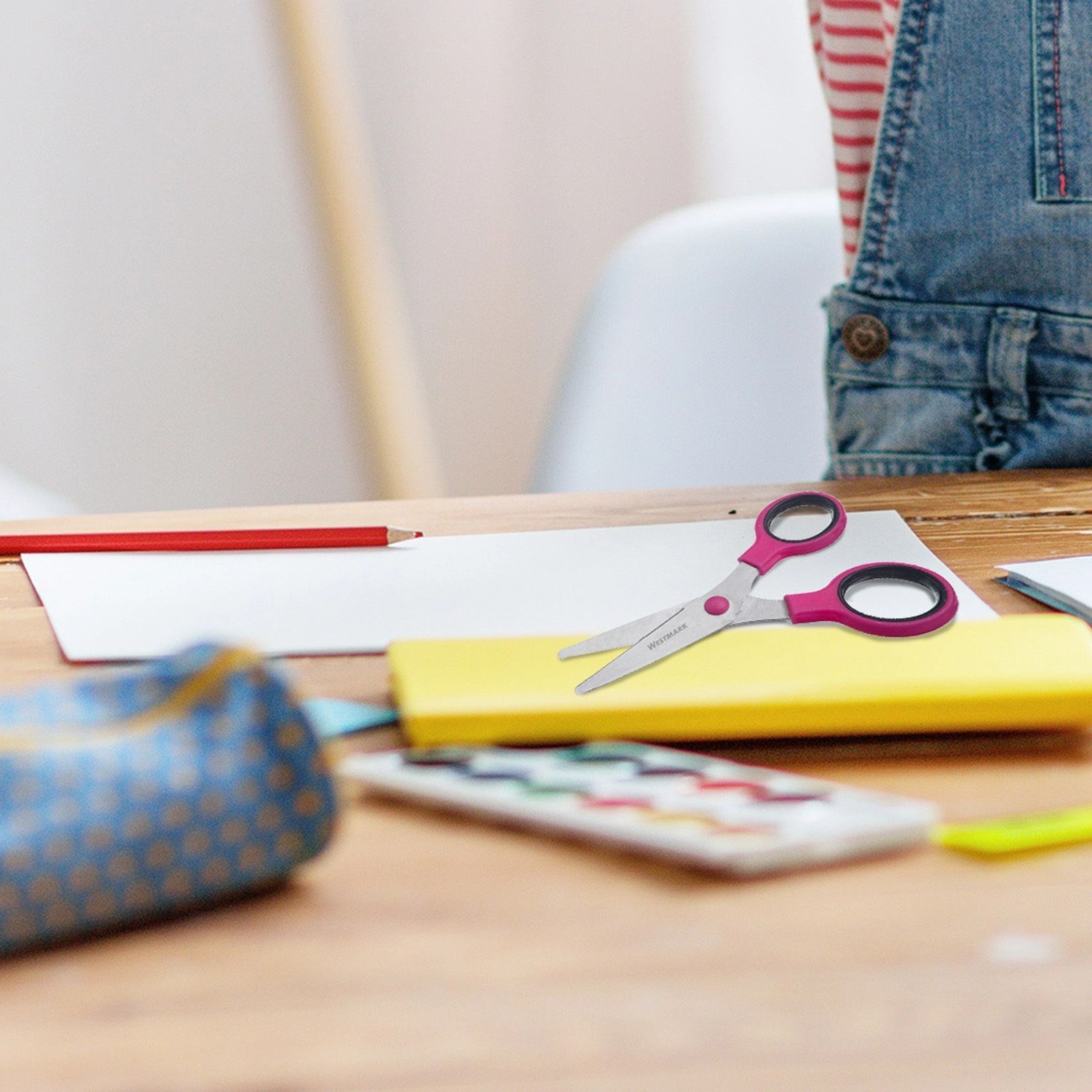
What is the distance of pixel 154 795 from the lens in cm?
24

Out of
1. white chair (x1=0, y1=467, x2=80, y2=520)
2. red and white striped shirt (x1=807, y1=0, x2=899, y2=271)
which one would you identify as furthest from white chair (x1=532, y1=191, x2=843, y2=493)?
white chair (x1=0, y1=467, x2=80, y2=520)

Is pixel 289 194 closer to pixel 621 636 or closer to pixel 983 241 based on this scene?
pixel 983 241

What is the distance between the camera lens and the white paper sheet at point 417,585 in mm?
412

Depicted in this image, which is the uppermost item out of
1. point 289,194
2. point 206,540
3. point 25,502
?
point 206,540

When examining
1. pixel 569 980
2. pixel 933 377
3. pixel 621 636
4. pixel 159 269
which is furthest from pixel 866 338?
pixel 159 269

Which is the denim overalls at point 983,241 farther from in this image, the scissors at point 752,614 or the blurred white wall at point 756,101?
the blurred white wall at point 756,101

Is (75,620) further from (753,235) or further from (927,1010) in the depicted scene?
(753,235)

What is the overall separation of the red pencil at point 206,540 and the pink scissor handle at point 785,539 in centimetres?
13

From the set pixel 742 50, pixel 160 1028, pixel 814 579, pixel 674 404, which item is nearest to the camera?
pixel 160 1028

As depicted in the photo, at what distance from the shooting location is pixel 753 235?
90cm

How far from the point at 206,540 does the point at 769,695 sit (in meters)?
0.25

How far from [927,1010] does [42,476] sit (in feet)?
4.39

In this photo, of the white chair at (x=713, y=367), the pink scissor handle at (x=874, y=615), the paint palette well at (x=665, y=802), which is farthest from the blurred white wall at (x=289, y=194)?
the paint palette well at (x=665, y=802)

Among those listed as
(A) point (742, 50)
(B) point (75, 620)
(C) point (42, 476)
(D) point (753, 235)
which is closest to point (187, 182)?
(C) point (42, 476)
